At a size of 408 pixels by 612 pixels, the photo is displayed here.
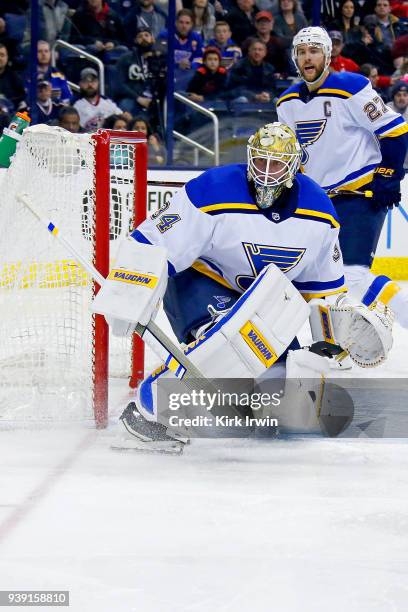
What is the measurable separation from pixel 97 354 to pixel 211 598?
1358 millimetres

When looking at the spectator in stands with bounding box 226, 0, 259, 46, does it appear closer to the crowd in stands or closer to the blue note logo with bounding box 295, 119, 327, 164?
the crowd in stands

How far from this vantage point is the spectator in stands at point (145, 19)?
712cm

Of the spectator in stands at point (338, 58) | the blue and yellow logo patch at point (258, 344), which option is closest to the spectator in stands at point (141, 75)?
the spectator in stands at point (338, 58)

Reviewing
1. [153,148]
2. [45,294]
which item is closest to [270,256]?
[45,294]

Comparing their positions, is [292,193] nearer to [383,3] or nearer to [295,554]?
[295,554]

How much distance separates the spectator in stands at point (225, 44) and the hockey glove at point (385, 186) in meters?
3.25

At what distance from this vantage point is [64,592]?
6.57 feet

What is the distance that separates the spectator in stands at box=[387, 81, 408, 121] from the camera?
7.01 metres

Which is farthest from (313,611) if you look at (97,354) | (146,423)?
(97,354)

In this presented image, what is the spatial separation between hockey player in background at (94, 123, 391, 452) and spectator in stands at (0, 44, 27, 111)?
13.1 ft

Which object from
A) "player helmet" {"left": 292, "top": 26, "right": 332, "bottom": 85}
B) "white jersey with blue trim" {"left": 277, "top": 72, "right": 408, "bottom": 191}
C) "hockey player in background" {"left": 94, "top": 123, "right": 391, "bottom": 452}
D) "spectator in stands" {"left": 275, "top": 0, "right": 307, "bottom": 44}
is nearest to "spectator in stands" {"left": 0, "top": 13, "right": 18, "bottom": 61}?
"spectator in stands" {"left": 275, "top": 0, "right": 307, "bottom": 44}

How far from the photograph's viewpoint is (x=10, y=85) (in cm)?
700

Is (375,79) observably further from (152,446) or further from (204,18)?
(152,446)

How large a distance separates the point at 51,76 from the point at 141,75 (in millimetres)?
566
